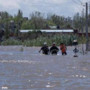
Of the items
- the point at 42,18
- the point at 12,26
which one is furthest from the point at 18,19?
the point at 12,26

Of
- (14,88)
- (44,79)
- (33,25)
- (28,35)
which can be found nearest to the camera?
(14,88)

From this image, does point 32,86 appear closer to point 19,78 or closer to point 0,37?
point 19,78

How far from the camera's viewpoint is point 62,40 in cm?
7856

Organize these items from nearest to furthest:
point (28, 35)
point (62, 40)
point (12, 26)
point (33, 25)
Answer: point (62, 40) → point (28, 35) → point (12, 26) → point (33, 25)

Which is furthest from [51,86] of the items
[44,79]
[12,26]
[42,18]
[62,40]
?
[42,18]

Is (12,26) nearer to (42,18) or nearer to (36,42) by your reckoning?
(42,18)

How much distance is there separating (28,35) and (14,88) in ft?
333

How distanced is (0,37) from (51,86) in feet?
347

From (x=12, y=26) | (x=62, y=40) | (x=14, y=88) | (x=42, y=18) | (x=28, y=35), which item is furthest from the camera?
(x=42, y=18)

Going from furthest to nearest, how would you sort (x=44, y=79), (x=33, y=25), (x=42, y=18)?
(x=42, y=18), (x=33, y=25), (x=44, y=79)

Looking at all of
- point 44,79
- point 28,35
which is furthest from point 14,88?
point 28,35

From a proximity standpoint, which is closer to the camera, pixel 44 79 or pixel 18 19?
pixel 44 79

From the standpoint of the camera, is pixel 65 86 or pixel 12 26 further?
pixel 12 26

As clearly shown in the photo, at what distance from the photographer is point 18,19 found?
180000 millimetres
